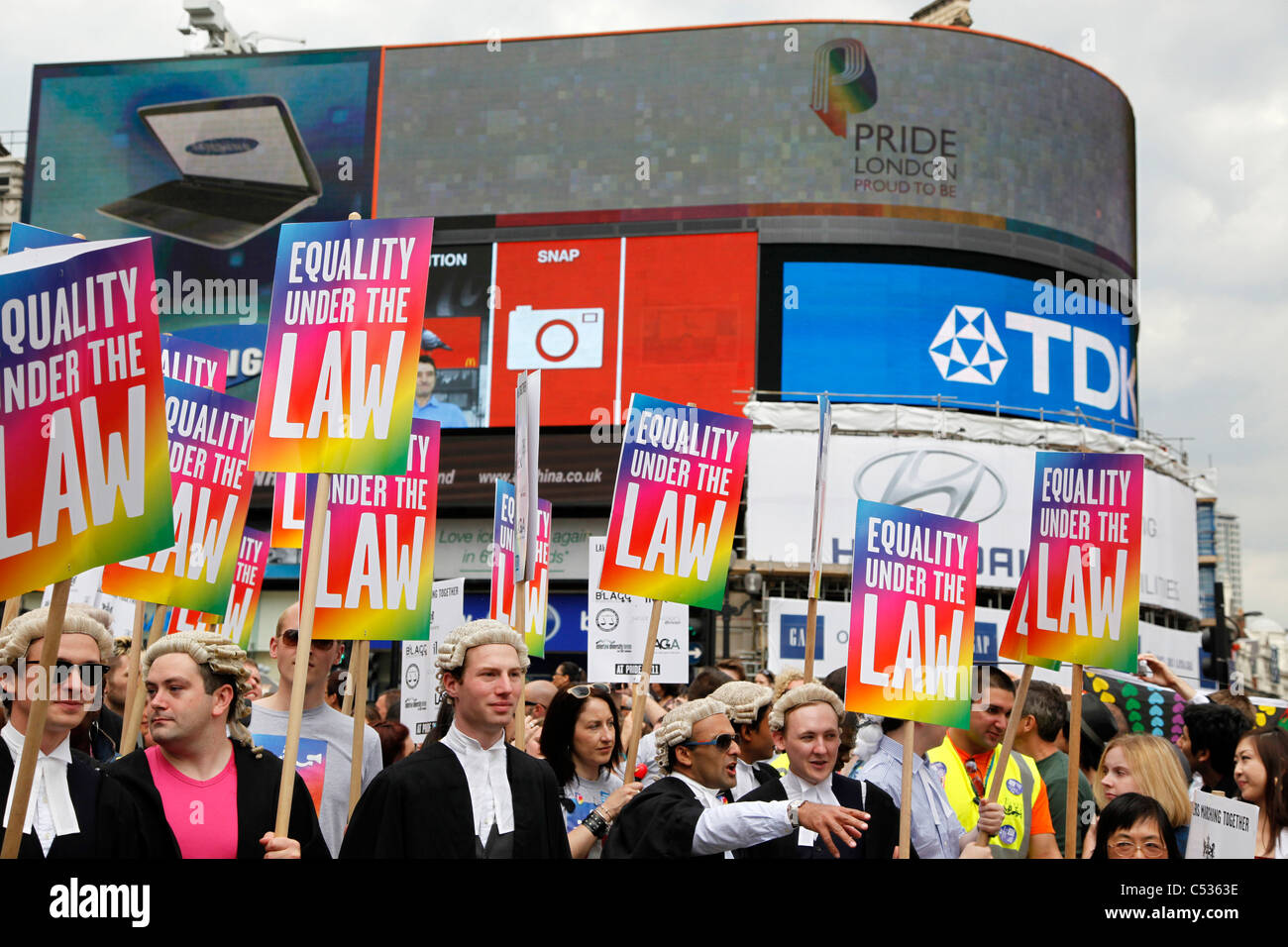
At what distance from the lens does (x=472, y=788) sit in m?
4.55

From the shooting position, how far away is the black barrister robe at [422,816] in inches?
172

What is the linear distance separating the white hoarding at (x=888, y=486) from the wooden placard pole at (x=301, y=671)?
82.8 feet

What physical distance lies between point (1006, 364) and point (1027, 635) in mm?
25601

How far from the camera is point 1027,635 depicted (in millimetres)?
7438

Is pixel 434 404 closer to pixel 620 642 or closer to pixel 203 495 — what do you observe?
pixel 620 642

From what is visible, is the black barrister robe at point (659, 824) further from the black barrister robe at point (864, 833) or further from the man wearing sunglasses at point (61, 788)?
the man wearing sunglasses at point (61, 788)

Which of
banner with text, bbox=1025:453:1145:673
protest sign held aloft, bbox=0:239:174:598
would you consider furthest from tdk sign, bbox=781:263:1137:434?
protest sign held aloft, bbox=0:239:174:598

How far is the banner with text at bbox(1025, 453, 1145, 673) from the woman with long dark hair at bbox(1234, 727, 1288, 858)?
172 cm

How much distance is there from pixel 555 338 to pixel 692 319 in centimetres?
324

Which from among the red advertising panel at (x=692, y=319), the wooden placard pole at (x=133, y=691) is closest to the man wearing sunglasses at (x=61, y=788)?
the wooden placard pole at (x=133, y=691)

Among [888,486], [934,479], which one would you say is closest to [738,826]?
[888,486]

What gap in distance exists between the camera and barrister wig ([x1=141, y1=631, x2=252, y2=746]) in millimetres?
4426

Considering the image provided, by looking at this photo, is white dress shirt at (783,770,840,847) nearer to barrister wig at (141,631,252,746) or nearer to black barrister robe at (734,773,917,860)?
black barrister robe at (734,773,917,860)
